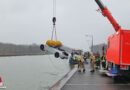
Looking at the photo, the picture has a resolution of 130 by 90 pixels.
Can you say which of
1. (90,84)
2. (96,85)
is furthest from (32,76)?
(96,85)

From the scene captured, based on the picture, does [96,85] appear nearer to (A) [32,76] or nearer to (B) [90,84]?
(B) [90,84]

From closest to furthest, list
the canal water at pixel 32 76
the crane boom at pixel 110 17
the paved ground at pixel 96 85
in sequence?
the paved ground at pixel 96 85 < the crane boom at pixel 110 17 < the canal water at pixel 32 76

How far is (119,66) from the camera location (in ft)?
36.4

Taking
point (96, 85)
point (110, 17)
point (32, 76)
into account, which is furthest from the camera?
point (32, 76)

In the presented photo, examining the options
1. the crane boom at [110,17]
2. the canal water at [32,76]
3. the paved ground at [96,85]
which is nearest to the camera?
the paved ground at [96,85]

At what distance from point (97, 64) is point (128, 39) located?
1061 centimetres

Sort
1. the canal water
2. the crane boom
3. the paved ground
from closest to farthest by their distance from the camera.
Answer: the paved ground < the crane boom < the canal water

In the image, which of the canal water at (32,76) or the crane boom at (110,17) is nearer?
the crane boom at (110,17)

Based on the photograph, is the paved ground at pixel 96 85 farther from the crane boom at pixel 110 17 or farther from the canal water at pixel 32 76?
the crane boom at pixel 110 17

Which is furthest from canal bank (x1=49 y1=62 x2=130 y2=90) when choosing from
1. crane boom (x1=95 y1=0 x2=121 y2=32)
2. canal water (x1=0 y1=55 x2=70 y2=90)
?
crane boom (x1=95 y1=0 x2=121 y2=32)

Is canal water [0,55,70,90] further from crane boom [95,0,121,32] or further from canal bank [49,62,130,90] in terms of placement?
crane boom [95,0,121,32]

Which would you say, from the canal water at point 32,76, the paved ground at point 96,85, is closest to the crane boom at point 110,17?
the canal water at point 32,76

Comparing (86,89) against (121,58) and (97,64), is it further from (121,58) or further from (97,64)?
(97,64)

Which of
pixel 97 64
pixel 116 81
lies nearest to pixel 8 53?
pixel 97 64
